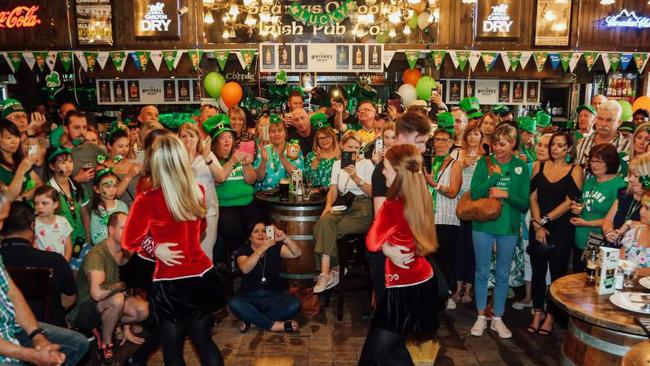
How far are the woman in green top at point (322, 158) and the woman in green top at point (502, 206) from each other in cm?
157

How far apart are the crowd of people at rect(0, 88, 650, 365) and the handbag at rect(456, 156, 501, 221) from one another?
1.3 inches

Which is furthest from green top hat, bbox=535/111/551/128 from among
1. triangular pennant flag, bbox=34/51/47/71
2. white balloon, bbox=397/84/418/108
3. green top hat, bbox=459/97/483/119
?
triangular pennant flag, bbox=34/51/47/71

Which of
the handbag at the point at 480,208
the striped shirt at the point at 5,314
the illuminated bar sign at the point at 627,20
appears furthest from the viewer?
the illuminated bar sign at the point at 627,20

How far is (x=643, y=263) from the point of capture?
3246 mm

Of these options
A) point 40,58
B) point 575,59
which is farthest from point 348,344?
point 40,58

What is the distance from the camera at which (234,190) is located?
5043mm

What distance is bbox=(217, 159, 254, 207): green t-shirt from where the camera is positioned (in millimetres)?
5035

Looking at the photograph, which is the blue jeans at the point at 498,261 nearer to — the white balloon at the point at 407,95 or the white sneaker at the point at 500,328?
the white sneaker at the point at 500,328

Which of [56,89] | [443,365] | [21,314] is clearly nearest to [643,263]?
[443,365]

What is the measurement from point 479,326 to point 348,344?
1.15 meters

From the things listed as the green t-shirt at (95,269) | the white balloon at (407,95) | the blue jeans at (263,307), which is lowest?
the blue jeans at (263,307)

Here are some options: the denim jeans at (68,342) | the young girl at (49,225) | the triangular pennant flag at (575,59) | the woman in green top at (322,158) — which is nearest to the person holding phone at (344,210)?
the woman in green top at (322,158)

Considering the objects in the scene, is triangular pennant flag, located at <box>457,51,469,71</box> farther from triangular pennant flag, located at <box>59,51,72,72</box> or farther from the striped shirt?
the striped shirt

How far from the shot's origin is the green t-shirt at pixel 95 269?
3.74 metres
